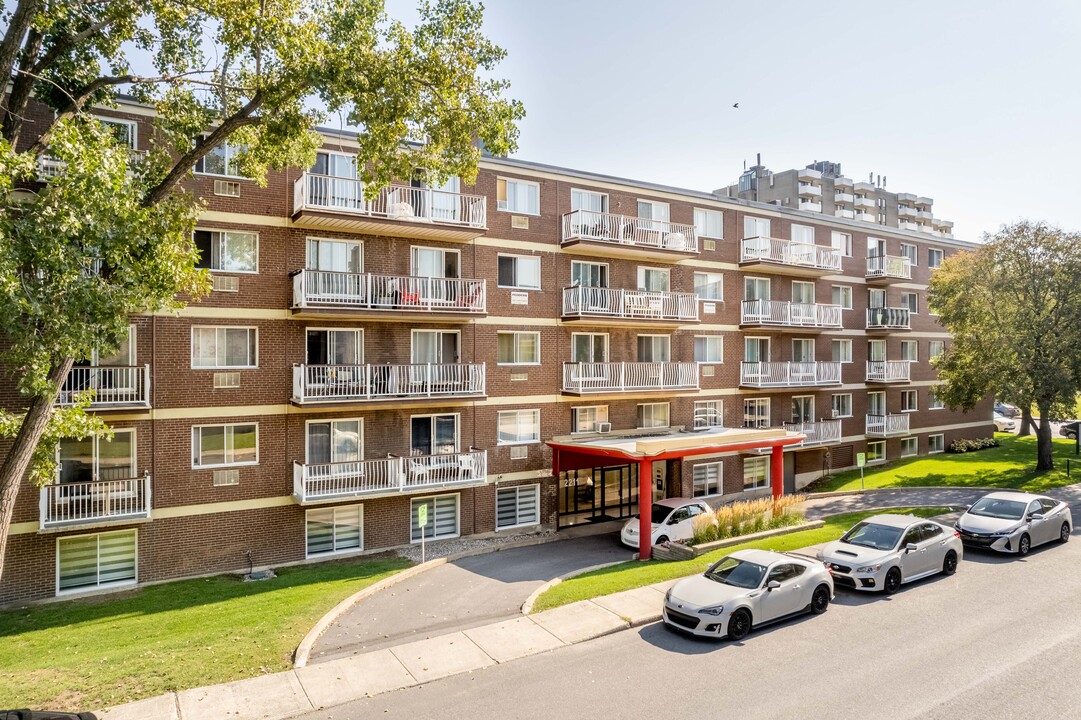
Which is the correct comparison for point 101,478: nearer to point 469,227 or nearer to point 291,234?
point 291,234

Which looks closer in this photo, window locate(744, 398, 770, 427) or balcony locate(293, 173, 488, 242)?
balcony locate(293, 173, 488, 242)

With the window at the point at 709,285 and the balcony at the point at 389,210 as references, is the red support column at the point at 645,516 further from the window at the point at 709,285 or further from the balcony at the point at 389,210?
the window at the point at 709,285

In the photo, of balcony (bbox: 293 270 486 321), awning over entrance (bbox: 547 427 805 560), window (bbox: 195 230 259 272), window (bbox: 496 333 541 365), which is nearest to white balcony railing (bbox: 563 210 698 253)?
window (bbox: 496 333 541 365)

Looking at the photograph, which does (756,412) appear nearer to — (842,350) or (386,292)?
(842,350)

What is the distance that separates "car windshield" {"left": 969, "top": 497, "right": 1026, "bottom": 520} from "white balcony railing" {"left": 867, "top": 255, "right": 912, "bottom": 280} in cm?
1604

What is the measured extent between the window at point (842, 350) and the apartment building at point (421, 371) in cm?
216

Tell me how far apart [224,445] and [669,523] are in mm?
13095

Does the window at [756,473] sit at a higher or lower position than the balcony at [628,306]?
lower

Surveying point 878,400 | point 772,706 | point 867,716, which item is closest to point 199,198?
point 772,706

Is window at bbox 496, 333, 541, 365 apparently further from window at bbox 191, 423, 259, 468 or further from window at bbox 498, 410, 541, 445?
window at bbox 191, 423, 259, 468

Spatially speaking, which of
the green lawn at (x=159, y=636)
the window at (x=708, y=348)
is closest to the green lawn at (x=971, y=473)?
the window at (x=708, y=348)

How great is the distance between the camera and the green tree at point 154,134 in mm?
9766

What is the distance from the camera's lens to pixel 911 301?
115 feet

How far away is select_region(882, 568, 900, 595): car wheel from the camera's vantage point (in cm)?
1462
